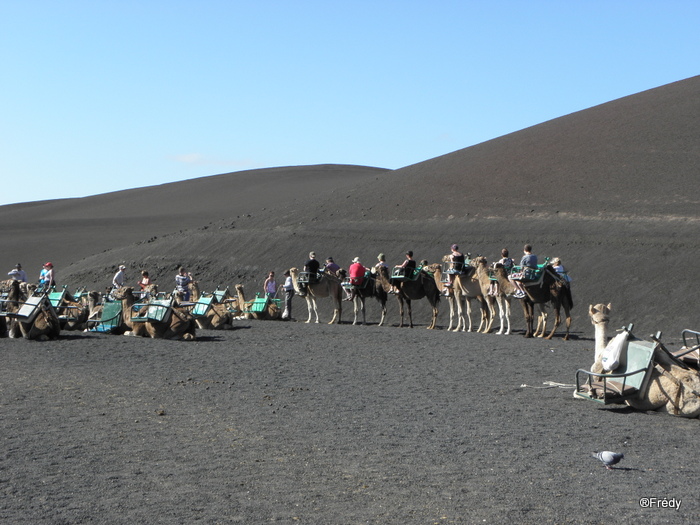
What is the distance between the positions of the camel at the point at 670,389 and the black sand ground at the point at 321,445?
217 millimetres

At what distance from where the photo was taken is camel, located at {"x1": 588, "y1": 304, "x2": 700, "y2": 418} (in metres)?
11.5

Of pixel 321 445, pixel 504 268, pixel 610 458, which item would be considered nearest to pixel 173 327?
pixel 504 268

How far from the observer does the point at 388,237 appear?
4597 cm

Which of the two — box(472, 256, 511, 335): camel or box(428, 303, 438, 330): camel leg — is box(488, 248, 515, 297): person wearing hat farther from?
box(428, 303, 438, 330): camel leg

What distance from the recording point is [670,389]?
11.7 metres

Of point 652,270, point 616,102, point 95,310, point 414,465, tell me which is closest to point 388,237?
point 652,270

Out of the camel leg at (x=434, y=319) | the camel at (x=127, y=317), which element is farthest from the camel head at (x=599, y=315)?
the camel leg at (x=434, y=319)

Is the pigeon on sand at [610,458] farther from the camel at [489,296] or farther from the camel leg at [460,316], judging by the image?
the camel leg at [460,316]

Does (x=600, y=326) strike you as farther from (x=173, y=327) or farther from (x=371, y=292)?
(x=371, y=292)

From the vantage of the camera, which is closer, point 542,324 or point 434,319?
point 542,324

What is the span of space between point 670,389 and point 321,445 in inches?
202

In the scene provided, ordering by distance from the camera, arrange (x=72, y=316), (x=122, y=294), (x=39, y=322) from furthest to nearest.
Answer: (x=72, y=316)
(x=122, y=294)
(x=39, y=322)

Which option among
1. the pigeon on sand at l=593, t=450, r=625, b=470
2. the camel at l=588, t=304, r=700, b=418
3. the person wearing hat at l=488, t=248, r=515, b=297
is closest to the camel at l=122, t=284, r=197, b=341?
the person wearing hat at l=488, t=248, r=515, b=297

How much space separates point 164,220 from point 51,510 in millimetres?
80912
